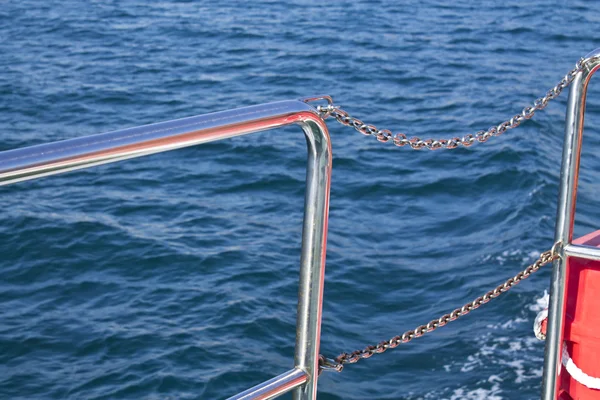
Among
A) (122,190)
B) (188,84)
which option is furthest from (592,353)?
(188,84)

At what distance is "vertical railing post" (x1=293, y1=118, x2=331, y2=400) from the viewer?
1.49m

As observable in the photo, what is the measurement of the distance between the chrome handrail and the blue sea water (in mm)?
3326

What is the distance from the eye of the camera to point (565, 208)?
6.78ft

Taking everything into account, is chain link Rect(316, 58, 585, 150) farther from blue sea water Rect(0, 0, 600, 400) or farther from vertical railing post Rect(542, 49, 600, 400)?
blue sea water Rect(0, 0, 600, 400)

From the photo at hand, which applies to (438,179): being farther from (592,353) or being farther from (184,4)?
A: (184,4)

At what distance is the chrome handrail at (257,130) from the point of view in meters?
1.14

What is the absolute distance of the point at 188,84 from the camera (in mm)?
9672

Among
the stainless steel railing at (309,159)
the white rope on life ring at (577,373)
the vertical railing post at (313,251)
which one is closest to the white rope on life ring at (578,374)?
the white rope on life ring at (577,373)

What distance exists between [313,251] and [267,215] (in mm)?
5294

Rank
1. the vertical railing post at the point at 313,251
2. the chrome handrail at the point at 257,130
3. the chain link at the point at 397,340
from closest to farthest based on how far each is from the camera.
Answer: the chrome handrail at the point at 257,130 < the vertical railing post at the point at 313,251 < the chain link at the point at 397,340

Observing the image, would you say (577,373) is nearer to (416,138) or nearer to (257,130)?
(416,138)

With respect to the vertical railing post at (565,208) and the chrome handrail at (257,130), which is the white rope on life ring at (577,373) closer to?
the vertical railing post at (565,208)

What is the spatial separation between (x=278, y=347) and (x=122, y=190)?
8.25 feet

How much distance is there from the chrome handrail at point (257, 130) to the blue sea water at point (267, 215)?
3.33 m
